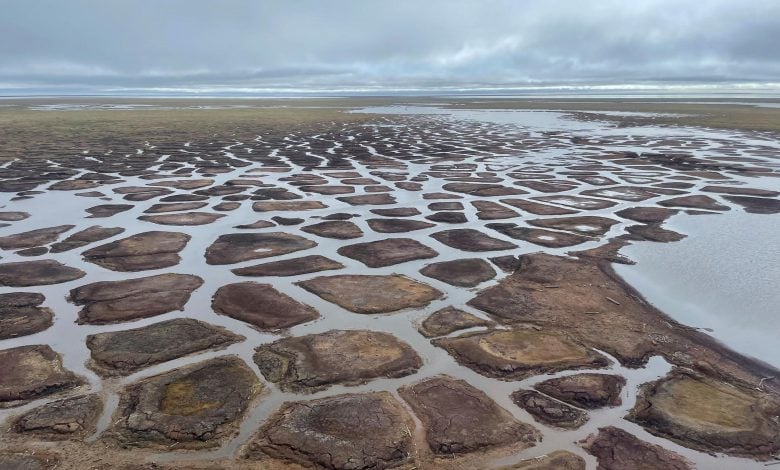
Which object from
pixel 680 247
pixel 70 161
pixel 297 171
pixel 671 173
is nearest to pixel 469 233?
pixel 680 247

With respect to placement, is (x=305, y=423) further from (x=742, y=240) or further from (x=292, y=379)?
(x=742, y=240)

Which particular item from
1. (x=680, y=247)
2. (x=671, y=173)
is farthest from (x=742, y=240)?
(x=671, y=173)

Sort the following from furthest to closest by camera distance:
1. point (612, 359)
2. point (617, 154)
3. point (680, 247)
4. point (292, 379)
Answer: point (617, 154) → point (680, 247) → point (612, 359) → point (292, 379)

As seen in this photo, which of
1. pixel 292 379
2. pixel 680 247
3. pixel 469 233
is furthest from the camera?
pixel 469 233

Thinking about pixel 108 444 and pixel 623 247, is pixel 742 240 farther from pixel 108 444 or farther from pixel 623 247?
pixel 108 444

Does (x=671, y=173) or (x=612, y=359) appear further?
(x=671, y=173)

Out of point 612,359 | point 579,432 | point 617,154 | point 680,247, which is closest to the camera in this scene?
point 579,432
